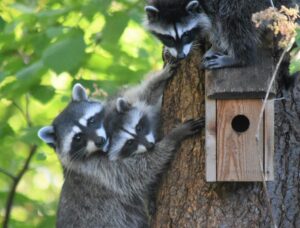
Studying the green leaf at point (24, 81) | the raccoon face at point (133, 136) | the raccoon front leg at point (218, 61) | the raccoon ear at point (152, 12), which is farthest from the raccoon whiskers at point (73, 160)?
the raccoon front leg at point (218, 61)

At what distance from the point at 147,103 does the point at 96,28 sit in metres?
2.06

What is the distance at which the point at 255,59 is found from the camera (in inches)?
164

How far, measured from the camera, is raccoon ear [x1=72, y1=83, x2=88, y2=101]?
500cm

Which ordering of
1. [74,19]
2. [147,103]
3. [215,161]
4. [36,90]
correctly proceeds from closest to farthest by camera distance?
[215,161], [147,103], [36,90], [74,19]

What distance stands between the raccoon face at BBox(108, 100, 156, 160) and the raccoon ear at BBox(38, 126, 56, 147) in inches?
18.5

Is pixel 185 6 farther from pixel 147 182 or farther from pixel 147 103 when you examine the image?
pixel 147 182

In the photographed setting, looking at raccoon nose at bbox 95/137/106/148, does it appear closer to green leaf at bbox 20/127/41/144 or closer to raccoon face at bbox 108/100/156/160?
raccoon face at bbox 108/100/156/160

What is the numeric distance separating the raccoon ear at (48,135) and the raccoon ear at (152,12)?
0.99 metres

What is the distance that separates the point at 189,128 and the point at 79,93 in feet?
3.88

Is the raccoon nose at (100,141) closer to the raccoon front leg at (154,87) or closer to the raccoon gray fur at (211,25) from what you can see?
the raccoon front leg at (154,87)

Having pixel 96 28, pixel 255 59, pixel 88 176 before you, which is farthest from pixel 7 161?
pixel 255 59

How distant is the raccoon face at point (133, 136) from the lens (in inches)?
177

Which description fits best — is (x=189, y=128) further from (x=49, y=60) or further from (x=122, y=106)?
(x=49, y=60)

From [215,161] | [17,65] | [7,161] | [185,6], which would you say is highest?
[185,6]
